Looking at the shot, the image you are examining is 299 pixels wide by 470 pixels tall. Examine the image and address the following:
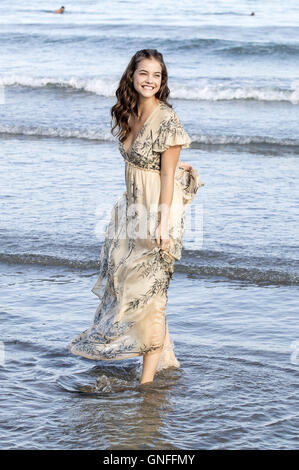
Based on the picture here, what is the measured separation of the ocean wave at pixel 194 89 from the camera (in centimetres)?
1524

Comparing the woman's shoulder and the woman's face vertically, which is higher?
the woman's face

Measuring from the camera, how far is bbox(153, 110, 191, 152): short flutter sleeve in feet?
12.7

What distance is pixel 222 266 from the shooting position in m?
6.28

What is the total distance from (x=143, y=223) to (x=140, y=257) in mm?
178

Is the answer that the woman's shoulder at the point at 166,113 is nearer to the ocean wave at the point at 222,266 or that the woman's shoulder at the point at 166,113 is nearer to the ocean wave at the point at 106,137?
the ocean wave at the point at 222,266

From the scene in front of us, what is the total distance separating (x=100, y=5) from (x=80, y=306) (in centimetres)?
2961

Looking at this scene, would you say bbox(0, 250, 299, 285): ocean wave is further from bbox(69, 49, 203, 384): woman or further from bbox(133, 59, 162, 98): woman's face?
bbox(133, 59, 162, 98): woman's face

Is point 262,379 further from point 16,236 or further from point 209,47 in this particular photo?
point 209,47

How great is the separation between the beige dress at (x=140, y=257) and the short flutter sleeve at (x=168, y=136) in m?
0.01

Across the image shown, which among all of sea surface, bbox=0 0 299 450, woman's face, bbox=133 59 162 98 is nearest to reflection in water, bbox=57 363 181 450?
sea surface, bbox=0 0 299 450

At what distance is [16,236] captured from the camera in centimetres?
702

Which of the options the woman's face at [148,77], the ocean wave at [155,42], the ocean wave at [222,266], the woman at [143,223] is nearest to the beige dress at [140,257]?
the woman at [143,223]

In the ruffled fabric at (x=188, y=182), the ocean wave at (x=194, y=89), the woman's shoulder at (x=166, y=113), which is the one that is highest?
the woman's shoulder at (x=166, y=113)

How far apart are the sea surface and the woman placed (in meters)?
0.28
